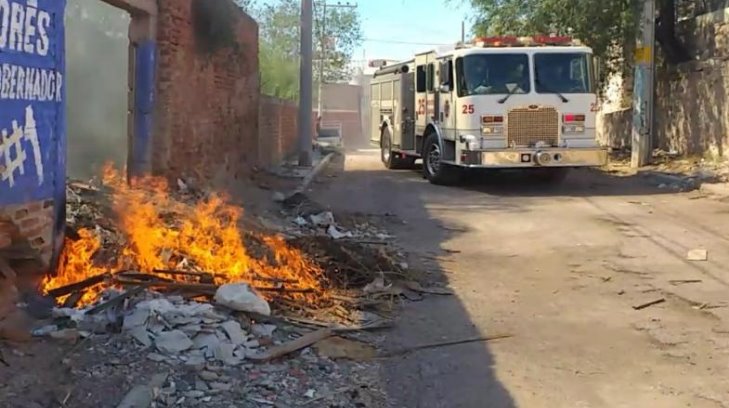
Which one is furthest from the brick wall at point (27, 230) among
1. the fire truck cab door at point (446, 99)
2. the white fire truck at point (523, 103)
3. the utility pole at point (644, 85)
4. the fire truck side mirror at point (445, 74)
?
the utility pole at point (644, 85)

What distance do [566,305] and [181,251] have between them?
3.36 metres

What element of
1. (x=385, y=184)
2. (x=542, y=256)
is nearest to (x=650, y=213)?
(x=542, y=256)

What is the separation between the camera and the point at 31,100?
6.44 m

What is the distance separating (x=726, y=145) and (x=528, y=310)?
592 inches

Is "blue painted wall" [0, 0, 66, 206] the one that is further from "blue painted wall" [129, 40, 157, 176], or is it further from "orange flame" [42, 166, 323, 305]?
"blue painted wall" [129, 40, 157, 176]

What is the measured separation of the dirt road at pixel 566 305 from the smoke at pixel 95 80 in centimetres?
386

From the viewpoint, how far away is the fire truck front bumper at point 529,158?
1617 cm

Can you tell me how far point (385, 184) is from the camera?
61.9 ft

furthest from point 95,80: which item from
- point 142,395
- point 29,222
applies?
point 142,395

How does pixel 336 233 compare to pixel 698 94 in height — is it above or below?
below

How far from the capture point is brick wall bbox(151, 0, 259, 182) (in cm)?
1139

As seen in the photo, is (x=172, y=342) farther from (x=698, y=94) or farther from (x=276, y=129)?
(x=698, y=94)

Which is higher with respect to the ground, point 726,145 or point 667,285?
point 726,145

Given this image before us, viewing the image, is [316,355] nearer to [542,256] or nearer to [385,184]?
[542,256]
